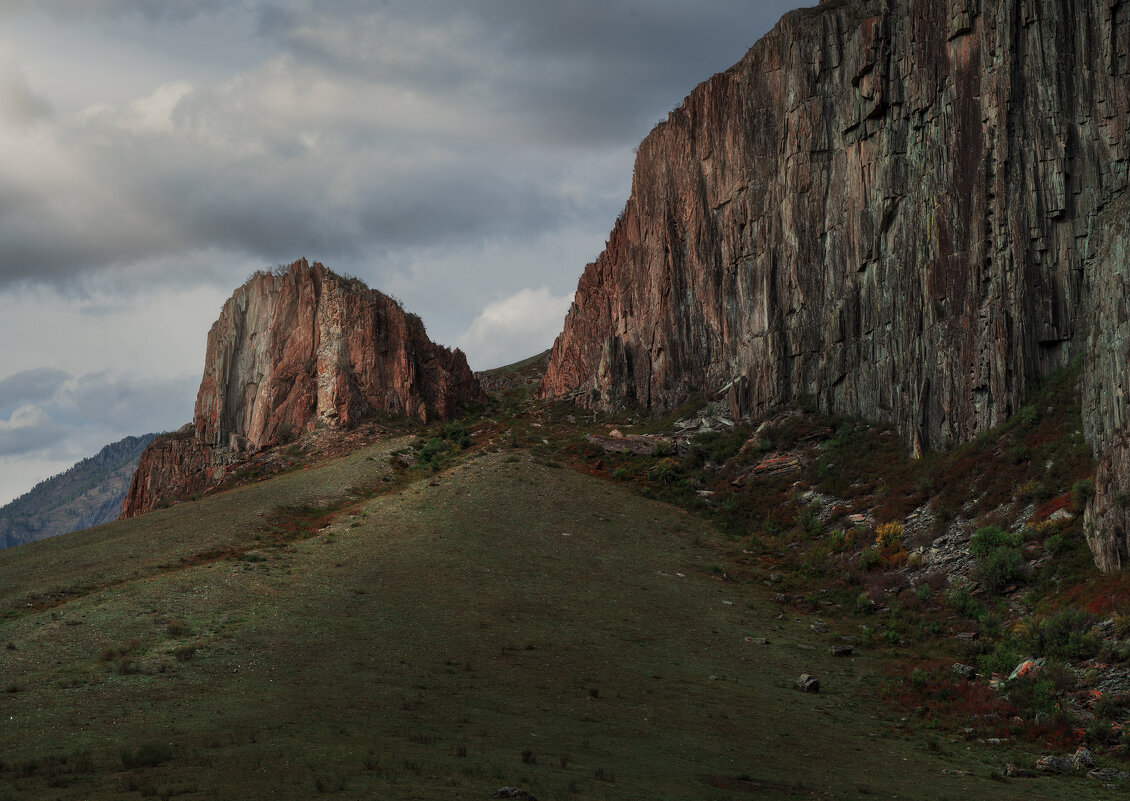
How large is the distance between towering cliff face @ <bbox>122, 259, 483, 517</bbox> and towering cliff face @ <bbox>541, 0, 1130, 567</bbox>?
64.8 ft

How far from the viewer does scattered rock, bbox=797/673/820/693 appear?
113 feet

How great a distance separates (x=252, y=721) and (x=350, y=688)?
4.46 meters

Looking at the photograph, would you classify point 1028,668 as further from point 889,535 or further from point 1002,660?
point 889,535

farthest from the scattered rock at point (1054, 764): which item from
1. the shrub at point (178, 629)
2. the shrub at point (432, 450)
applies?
the shrub at point (432, 450)

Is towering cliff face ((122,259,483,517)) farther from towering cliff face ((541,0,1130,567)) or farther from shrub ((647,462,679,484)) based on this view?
shrub ((647,462,679,484))

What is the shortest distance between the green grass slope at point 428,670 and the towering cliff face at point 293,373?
2873 cm

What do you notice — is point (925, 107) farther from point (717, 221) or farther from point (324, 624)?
point (324, 624)

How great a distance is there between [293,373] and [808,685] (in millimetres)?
65821

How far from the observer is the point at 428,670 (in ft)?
101

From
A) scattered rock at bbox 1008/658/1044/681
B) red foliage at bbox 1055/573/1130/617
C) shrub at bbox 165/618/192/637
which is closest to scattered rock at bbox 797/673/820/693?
scattered rock at bbox 1008/658/1044/681

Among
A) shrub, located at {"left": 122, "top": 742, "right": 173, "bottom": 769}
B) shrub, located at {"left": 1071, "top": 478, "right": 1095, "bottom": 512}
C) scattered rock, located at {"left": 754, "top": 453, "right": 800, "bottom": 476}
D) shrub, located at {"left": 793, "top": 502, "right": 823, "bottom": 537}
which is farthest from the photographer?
scattered rock, located at {"left": 754, "top": 453, "right": 800, "bottom": 476}

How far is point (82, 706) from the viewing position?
2498cm

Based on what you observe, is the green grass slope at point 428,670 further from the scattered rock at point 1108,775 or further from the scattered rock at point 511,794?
the scattered rock at point 1108,775

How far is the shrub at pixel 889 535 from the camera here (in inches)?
1923
